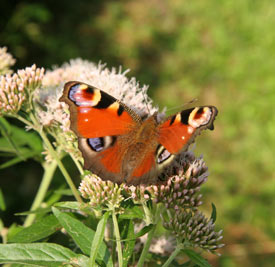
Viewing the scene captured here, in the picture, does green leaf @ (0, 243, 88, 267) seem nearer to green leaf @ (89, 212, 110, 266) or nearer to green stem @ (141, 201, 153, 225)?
green leaf @ (89, 212, 110, 266)

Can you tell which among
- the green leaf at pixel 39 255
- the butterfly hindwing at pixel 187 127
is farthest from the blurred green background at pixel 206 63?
the butterfly hindwing at pixel 187 127

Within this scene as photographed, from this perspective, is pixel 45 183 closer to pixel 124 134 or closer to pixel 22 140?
pixel 22 140

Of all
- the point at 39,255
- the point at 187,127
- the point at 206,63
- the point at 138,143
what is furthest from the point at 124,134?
the point at 206,63

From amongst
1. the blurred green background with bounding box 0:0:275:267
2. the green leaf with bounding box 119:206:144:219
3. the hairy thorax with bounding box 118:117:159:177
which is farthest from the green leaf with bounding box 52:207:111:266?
the blurred green background with bounding box 0:0:275:267

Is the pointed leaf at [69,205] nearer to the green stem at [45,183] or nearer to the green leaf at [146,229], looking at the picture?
the green leaf at [146,229]

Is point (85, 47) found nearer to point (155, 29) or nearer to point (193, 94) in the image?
point (155, 29)

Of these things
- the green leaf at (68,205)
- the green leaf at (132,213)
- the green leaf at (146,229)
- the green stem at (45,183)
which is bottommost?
the green leaf at (146,229)

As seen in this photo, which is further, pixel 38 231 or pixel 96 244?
pixel 38 231

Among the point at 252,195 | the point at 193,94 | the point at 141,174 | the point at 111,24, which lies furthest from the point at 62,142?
the point at 111,24
